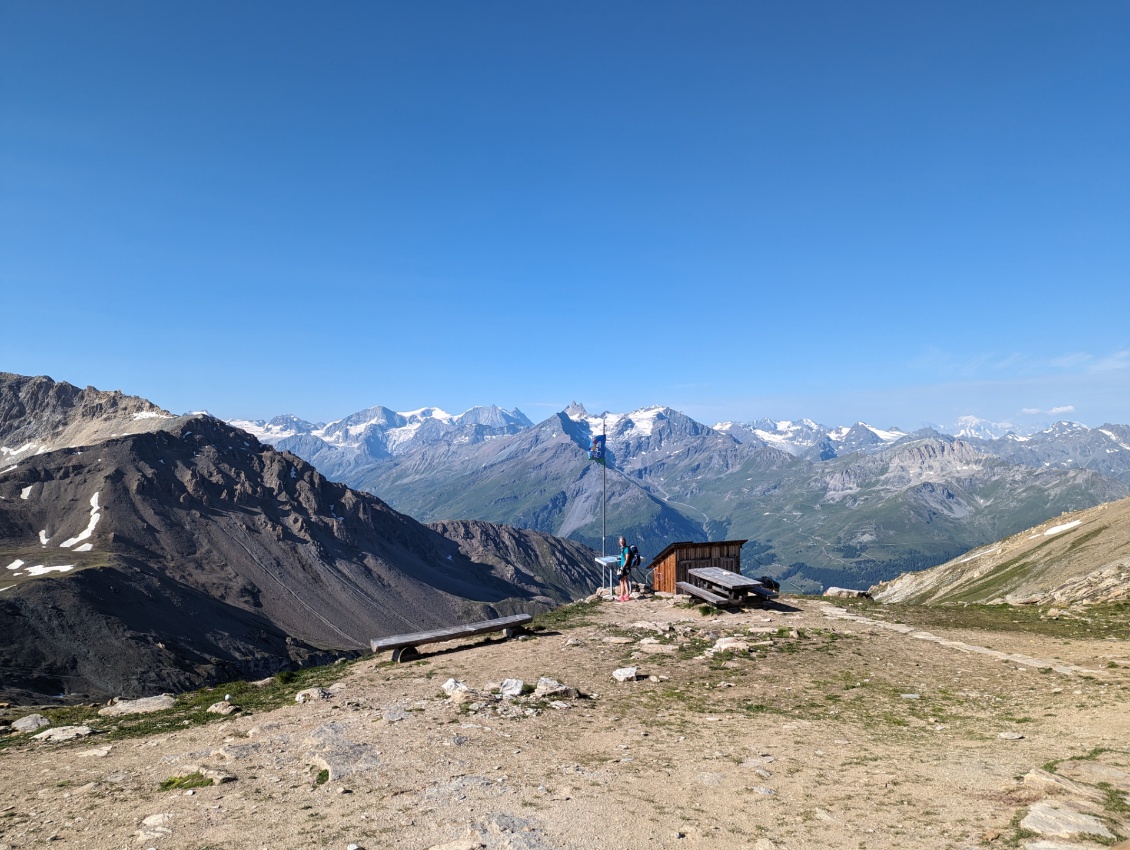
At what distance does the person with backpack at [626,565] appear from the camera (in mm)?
35969

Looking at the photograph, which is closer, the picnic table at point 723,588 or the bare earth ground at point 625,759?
the bare earth ground at point 625,759

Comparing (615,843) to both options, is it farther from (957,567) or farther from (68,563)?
(68,563)

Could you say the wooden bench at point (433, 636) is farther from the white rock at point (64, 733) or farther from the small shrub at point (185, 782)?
the small shrub at point (185, 782)

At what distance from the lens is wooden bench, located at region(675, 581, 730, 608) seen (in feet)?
103

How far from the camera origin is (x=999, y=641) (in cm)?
2584

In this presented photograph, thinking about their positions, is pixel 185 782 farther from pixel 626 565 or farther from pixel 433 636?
pixel 626 565

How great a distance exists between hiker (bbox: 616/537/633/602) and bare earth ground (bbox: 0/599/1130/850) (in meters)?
12.2

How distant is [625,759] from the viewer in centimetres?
1394

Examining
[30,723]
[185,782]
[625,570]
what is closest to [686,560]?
[625,570]

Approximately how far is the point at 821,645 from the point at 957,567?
93.6 m

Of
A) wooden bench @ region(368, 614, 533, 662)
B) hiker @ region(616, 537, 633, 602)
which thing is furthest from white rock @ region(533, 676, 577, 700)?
hiker @ region(616, 537, 633, 602)

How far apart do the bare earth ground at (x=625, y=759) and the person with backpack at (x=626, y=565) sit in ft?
40.1

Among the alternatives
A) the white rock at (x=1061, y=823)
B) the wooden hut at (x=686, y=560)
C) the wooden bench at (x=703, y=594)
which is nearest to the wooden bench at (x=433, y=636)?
the wooden bench at (x=703, y=594)

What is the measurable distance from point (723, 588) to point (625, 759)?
20.3 metres
